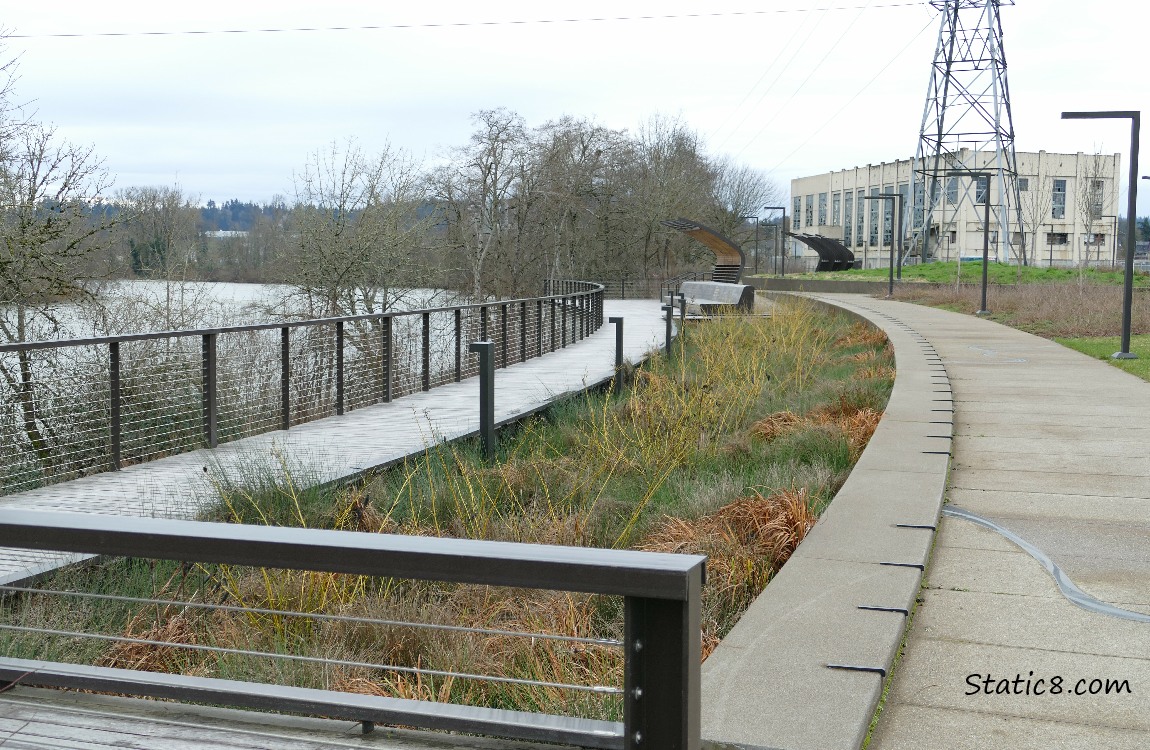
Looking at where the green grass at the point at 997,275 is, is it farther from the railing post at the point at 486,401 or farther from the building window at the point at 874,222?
the building window at the point at 874,222

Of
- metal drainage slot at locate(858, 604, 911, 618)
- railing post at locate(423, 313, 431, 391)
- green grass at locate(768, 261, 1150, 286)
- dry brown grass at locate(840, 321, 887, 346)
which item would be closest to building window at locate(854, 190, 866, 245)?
green grass at locate(768, 261, 1150, 286)

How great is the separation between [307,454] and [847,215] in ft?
333

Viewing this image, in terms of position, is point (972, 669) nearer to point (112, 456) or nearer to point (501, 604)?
point (501, 604)

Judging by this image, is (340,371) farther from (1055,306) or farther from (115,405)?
(1055,306)

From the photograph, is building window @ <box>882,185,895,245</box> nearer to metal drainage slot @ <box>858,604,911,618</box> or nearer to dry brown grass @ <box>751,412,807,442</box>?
dry brown grass @ <box>751,412,807,442</box>

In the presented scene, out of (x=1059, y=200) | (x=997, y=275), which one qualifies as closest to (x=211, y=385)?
(x=997, y=275)

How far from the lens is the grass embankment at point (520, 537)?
425cm

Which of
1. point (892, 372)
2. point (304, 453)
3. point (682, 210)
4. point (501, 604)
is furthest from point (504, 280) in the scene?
point (501, 604)

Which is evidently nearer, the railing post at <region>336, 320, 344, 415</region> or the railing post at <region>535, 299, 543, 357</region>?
the railing post at <region>336, 320, 344, 415</region>

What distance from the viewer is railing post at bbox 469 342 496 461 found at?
29.9 feet

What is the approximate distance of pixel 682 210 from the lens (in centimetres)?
6781

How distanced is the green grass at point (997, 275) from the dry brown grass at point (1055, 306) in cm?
430

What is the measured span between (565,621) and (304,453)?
4.82 metres

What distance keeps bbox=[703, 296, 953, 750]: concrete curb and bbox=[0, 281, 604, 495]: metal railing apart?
212 inches
